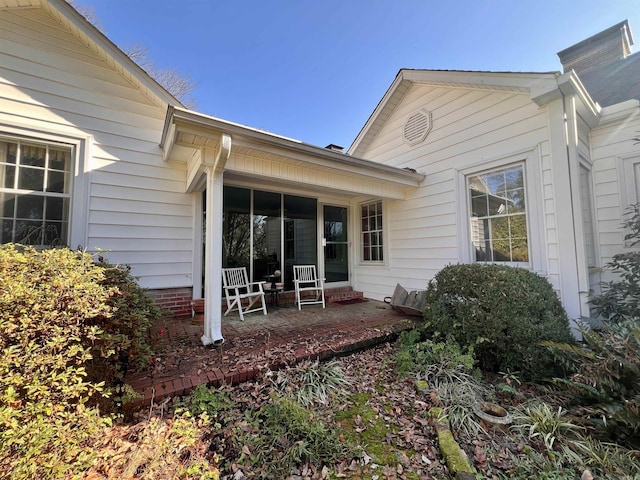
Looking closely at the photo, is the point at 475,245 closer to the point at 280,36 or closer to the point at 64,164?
the point at 64,164

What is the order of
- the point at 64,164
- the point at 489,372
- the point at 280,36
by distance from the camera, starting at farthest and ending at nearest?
the point at 280,36
the point at 64,164
the point at 489,372

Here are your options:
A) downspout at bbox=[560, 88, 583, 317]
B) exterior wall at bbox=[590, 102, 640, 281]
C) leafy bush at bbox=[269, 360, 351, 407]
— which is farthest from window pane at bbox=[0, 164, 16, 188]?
exterior wall at bbox=[590, 102, 640, 281]

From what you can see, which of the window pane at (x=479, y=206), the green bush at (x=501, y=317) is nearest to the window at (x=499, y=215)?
the window pane at (x=479, y=206)

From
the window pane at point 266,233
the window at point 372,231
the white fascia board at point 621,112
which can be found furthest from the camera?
the window at point 372,231

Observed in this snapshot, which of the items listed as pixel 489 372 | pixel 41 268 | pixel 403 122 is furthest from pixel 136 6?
pixel 489 372

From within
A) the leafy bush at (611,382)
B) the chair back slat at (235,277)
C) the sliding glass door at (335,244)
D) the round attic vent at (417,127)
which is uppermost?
the round attic vent at (417,127)

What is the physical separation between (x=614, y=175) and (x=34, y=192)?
8785 millimetres

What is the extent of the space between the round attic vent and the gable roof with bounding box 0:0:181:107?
4677 mm

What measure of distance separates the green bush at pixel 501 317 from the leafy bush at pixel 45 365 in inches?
141

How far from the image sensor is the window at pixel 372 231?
659 centimetres

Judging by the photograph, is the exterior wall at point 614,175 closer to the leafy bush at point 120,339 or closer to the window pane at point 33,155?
the leafy bush at point 120,339

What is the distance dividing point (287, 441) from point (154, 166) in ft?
14.8

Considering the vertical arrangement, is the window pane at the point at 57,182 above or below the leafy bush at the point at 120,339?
above

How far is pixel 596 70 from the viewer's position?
248 inches
